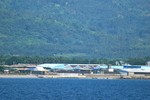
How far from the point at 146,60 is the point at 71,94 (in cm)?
9998

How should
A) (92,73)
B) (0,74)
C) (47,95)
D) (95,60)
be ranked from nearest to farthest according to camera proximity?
(47,95) → (0,74) → (92,73) → (95,60)

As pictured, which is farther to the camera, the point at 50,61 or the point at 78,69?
the point at 50,61

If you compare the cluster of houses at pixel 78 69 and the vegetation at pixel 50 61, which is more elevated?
the vegetation at pixel 50 61

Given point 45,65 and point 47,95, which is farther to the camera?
point 45,65

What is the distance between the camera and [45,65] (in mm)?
171375

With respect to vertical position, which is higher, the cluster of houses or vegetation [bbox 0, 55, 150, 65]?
vegetation [bbox 0, 55, 150, 65]

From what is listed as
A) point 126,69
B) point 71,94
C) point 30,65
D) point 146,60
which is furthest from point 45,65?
point 71,94

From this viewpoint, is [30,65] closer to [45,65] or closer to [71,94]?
[45,65]

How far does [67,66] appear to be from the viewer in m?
172

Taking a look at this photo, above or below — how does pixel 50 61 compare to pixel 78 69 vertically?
above

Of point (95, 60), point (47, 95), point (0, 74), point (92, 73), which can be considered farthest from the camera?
point (95, 60)

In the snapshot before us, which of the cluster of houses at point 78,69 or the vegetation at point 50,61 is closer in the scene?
the cluster of houses at point 78,69

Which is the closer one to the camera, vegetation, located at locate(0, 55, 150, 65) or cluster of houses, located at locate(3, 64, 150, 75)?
cluster of houses, located at locate(3, 64, 150, 75)

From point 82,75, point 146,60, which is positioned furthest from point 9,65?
point 146,60
